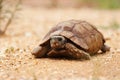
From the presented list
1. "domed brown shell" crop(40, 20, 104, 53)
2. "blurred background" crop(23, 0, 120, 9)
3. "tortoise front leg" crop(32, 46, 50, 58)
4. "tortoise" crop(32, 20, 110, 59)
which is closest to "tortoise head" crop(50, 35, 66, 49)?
"tortoise" crop(32, 20, 110, 59)

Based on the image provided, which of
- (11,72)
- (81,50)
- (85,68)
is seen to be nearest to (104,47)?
(81,50)

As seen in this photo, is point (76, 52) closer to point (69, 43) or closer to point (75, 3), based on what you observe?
point (69, 43)

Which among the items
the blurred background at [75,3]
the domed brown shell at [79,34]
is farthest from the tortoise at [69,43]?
the blurred background at [75,3]

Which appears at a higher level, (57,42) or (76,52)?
(57,42)

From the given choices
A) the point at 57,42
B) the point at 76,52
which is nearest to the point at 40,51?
the point at 57,42

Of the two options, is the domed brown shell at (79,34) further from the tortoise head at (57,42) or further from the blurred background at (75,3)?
the blurred background at (75,3)

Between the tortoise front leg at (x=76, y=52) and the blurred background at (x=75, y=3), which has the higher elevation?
the tortoise front leg at (x=76, y=52)

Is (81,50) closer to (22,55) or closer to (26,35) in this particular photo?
(22,55)
